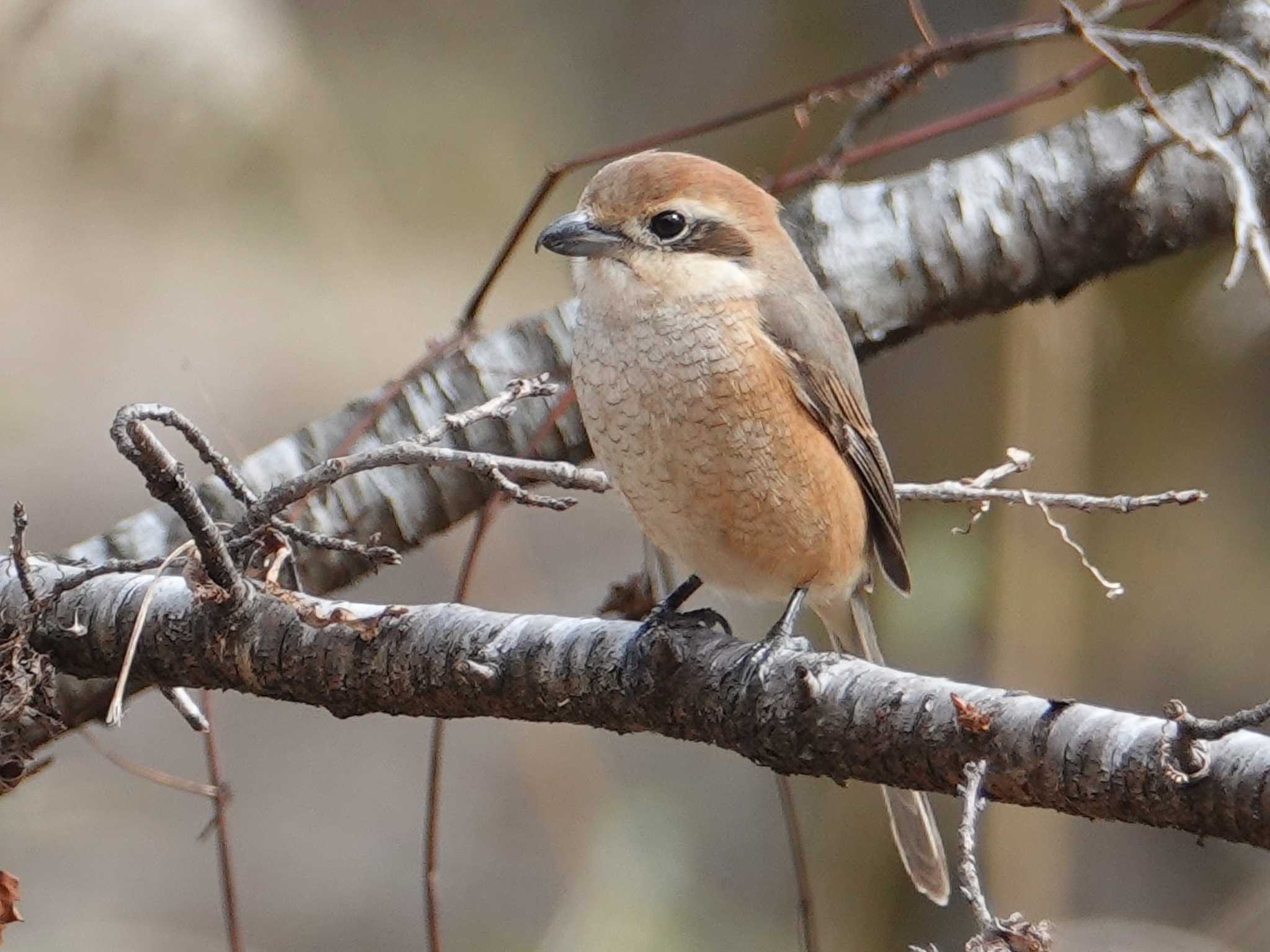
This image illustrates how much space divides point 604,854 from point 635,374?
2.51 metres

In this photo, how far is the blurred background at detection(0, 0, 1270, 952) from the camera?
4367mm

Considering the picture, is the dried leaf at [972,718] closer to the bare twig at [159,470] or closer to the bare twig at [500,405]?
the bare twig at [500,405]

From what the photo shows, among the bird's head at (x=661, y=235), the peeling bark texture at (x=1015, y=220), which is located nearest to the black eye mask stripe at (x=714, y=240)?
the bird's head at (x=661, y=235)

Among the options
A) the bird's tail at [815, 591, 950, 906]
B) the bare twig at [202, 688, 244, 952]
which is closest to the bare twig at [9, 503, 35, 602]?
the bare twig at [202, 688, 244, 952]

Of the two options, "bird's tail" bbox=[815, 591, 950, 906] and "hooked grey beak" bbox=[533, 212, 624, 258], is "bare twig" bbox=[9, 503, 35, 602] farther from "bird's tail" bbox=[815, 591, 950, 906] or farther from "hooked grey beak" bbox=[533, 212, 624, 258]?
"bird's tail" bbox=[815, 591, 950, 906]

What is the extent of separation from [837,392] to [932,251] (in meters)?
0.60

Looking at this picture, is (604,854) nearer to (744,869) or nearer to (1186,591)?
(744,869)

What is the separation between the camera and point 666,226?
238 centimetres

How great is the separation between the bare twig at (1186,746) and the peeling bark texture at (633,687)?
0.01 m

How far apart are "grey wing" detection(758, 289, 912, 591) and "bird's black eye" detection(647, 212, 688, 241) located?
18cm

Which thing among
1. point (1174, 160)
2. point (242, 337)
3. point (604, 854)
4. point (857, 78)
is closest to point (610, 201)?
point (857, 78)

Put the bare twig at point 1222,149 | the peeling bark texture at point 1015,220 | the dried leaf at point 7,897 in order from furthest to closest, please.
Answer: the peeling bark texture at point 1015,220 → the bare twig at point 1222,149 → the dried leaf at point 7,897

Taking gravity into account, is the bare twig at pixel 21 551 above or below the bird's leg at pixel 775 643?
above

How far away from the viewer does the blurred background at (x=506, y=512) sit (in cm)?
437
